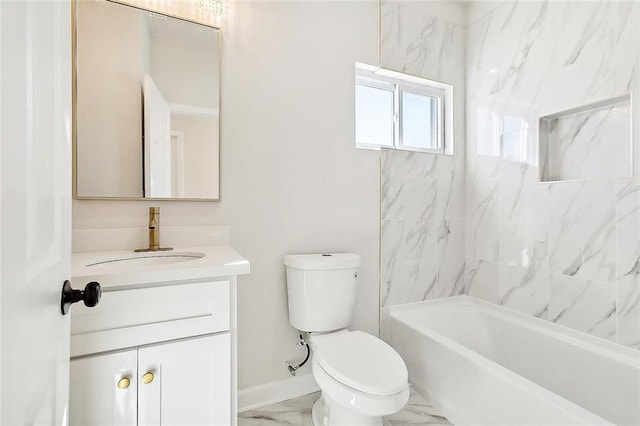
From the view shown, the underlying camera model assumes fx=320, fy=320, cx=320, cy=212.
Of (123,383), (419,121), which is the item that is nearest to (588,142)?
(419,121)

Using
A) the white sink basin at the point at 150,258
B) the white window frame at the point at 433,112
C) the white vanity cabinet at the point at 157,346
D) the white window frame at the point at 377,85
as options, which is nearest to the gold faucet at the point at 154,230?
the white sink basin at the point at 150,258

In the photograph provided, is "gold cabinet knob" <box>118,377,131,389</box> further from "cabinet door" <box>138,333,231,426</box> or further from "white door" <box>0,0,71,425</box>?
"white door" <box>0,0,71,425</box>

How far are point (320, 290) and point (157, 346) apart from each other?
2.67 feet

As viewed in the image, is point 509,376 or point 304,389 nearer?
point 509,376

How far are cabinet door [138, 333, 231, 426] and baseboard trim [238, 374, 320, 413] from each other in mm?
627

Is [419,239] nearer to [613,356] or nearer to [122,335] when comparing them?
[613,356]

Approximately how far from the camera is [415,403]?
1.77 metres

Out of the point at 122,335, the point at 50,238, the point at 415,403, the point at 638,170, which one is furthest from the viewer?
the point at 415,403

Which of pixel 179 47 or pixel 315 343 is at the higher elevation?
pixel 179 47

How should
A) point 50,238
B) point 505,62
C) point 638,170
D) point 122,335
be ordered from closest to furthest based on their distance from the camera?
1. point 50,238
2. point 122,335
3. point 638,170
4. point 505,62

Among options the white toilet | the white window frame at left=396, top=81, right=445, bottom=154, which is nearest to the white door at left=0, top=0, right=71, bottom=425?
the white toilet

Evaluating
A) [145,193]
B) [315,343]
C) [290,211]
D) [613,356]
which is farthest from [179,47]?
[613,356]

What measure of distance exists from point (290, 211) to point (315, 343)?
2.32 feet

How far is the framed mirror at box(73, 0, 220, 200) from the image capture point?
1399 mm
